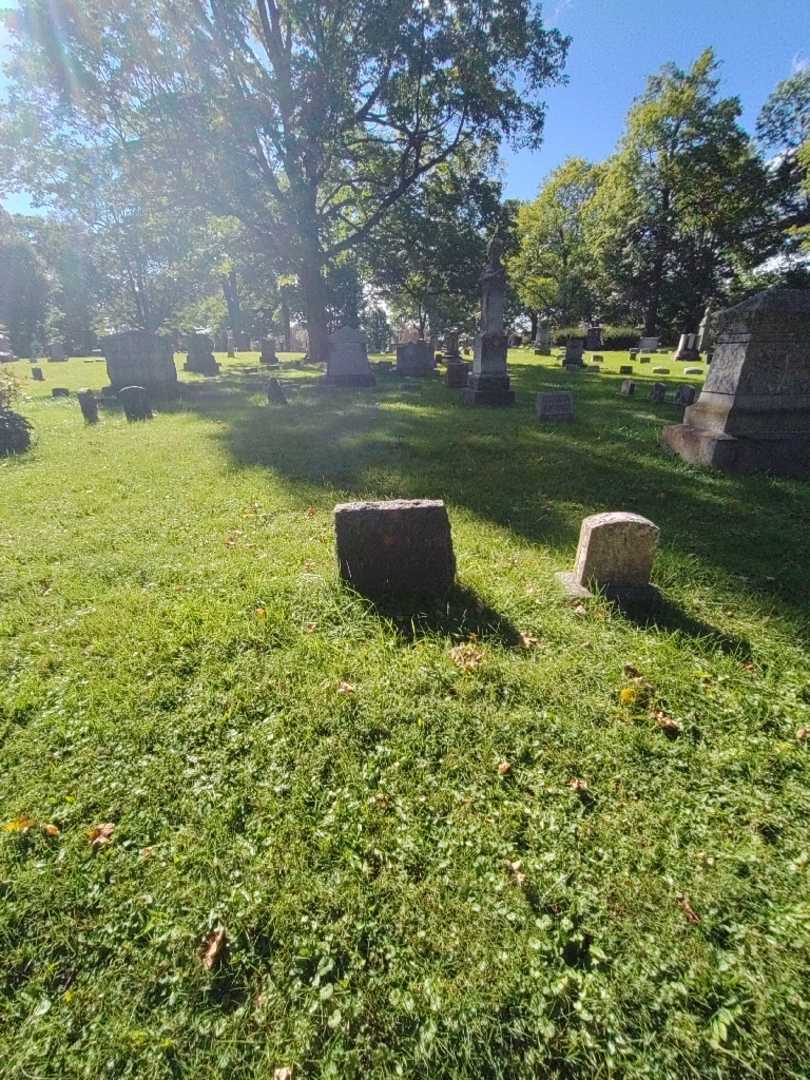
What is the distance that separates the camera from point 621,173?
3036cm

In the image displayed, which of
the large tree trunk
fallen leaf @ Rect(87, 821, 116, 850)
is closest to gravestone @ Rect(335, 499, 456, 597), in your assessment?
fallen leaf @ Rect(87, 821, 116, 850)

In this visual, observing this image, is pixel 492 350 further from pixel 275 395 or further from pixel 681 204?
pixel 681 204

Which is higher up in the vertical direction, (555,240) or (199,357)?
(555,240)

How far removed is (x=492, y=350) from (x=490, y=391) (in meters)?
0.97

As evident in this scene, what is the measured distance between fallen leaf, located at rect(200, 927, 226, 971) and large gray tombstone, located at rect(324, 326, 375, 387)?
15.3 m

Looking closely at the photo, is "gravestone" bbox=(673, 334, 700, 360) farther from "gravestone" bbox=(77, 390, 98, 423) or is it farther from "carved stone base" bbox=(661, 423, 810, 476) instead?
"gravestone" bbox=(77, 390, 98, 423)

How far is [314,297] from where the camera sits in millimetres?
19406

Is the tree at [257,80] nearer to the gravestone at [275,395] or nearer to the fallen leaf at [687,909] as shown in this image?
the gravestone at [275,395]

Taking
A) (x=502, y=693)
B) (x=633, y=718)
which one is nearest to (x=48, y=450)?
(x=502, y=693)

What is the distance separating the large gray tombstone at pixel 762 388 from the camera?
18.1 feet

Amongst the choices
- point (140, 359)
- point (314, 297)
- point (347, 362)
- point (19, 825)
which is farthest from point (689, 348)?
point (19, 825)

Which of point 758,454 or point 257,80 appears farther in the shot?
point 257,80

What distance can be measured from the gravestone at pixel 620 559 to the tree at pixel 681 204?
116 ft

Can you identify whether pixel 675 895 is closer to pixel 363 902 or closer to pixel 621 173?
pixel 363 902
